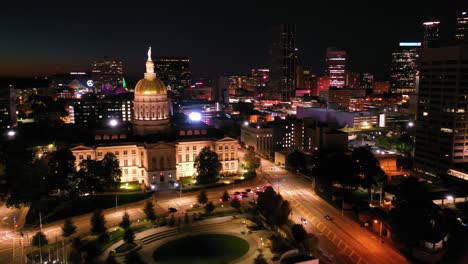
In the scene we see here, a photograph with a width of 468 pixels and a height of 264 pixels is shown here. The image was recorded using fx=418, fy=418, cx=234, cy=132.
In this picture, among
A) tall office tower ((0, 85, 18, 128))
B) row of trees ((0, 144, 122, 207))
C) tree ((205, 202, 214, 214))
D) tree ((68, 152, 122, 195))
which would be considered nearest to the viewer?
tree ((205, 202, 214, 214))

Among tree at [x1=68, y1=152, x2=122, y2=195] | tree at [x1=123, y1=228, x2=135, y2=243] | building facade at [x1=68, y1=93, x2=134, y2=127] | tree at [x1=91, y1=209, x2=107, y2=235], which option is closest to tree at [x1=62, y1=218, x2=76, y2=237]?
tree at [x1=91, y1=209, x2=107, y2=235]

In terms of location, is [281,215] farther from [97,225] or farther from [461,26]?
[461,26]

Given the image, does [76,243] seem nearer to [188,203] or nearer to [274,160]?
[188,203]

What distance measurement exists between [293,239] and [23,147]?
71955 mm

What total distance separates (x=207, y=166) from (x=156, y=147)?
1058 centimetres

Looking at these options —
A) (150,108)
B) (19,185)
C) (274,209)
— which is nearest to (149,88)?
(150,108)

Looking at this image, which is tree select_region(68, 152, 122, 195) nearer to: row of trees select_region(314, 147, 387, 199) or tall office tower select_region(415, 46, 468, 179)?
row of trees select_region(314, 147, 387, 199)

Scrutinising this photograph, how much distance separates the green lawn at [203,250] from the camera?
165 feet

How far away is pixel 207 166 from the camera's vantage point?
81.8m

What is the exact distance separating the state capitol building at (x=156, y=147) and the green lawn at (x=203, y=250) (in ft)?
85.0

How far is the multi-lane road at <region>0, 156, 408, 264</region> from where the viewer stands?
2014 inches

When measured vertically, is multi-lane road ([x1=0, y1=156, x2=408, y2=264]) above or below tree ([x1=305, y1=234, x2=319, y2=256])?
below

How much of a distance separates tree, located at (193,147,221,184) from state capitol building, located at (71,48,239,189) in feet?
16.4

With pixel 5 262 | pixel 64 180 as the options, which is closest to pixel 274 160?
pixel 64 180
